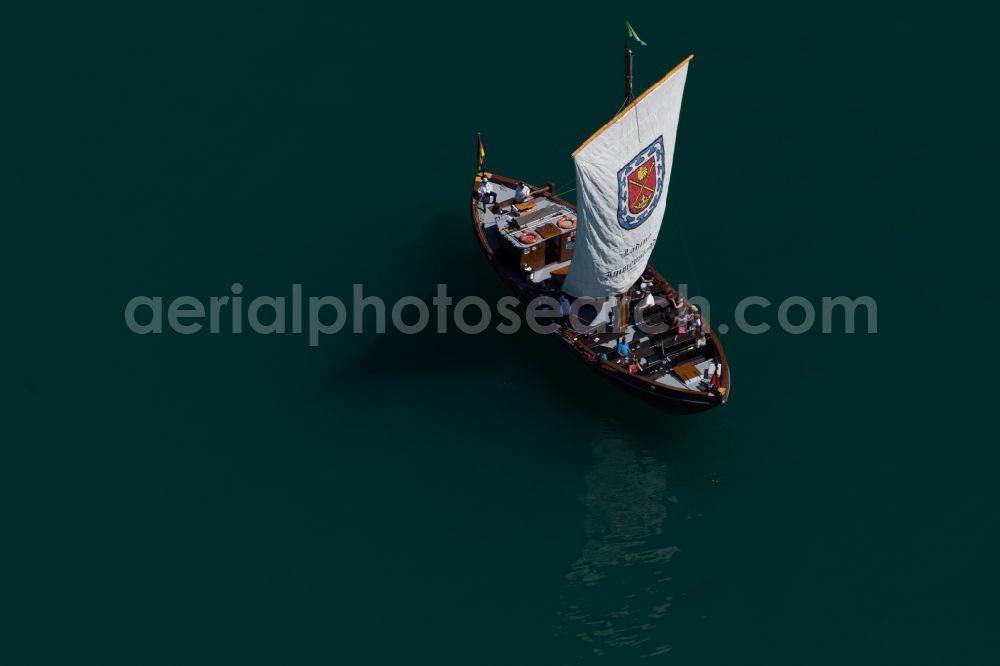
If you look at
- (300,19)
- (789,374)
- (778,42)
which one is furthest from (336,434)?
(778,42)

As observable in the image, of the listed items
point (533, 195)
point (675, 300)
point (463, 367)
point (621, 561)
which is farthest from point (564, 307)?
point (621, 561)

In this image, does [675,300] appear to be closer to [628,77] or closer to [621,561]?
[628,77]

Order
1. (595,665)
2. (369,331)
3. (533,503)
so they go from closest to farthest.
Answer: (595,665) → (533,503) → (369,331)

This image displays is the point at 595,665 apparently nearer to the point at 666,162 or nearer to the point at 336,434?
the point at 336,434

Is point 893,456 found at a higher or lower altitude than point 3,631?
higher

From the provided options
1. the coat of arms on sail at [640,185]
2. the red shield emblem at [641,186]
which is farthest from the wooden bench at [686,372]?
the red shield emblem at [641,186]

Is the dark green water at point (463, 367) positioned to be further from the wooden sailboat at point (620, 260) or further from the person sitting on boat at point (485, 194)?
the person sitting on boat at point (485, 194)

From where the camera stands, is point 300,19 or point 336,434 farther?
point 300,19
